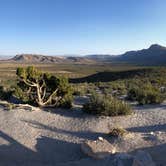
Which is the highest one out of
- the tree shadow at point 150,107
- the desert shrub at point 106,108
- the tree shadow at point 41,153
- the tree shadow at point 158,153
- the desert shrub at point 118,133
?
the desert shrub at point 106,108

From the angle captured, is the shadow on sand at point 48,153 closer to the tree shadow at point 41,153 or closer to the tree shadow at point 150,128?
the tree shadow at point 41,153

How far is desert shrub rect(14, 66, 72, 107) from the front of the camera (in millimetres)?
18203

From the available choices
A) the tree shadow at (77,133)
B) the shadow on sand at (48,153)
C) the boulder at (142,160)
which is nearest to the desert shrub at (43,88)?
the tree shadow at (77,133)

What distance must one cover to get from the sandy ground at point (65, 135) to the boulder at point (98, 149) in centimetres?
21

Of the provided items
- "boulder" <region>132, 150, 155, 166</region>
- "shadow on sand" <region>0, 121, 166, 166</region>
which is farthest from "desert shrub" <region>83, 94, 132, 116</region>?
"boulder" <region>132, 150, 155, 166</region>

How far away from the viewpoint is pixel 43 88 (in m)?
19.2

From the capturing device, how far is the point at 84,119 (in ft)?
49.8

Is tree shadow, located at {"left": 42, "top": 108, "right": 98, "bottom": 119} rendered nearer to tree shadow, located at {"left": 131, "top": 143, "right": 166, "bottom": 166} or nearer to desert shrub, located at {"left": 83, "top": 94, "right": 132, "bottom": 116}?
desert shrub, located at {"left": 83, "top": 94, "right": 132, "bottom": 116}

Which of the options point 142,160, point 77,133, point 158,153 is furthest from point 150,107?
point 142,160

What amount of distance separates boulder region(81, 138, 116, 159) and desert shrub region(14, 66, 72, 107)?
6573 millimetres

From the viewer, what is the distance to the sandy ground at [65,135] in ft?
37.7

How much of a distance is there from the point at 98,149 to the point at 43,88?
8873mm

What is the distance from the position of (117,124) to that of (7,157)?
4.98m

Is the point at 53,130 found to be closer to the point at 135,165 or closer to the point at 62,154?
the point at 62,154
